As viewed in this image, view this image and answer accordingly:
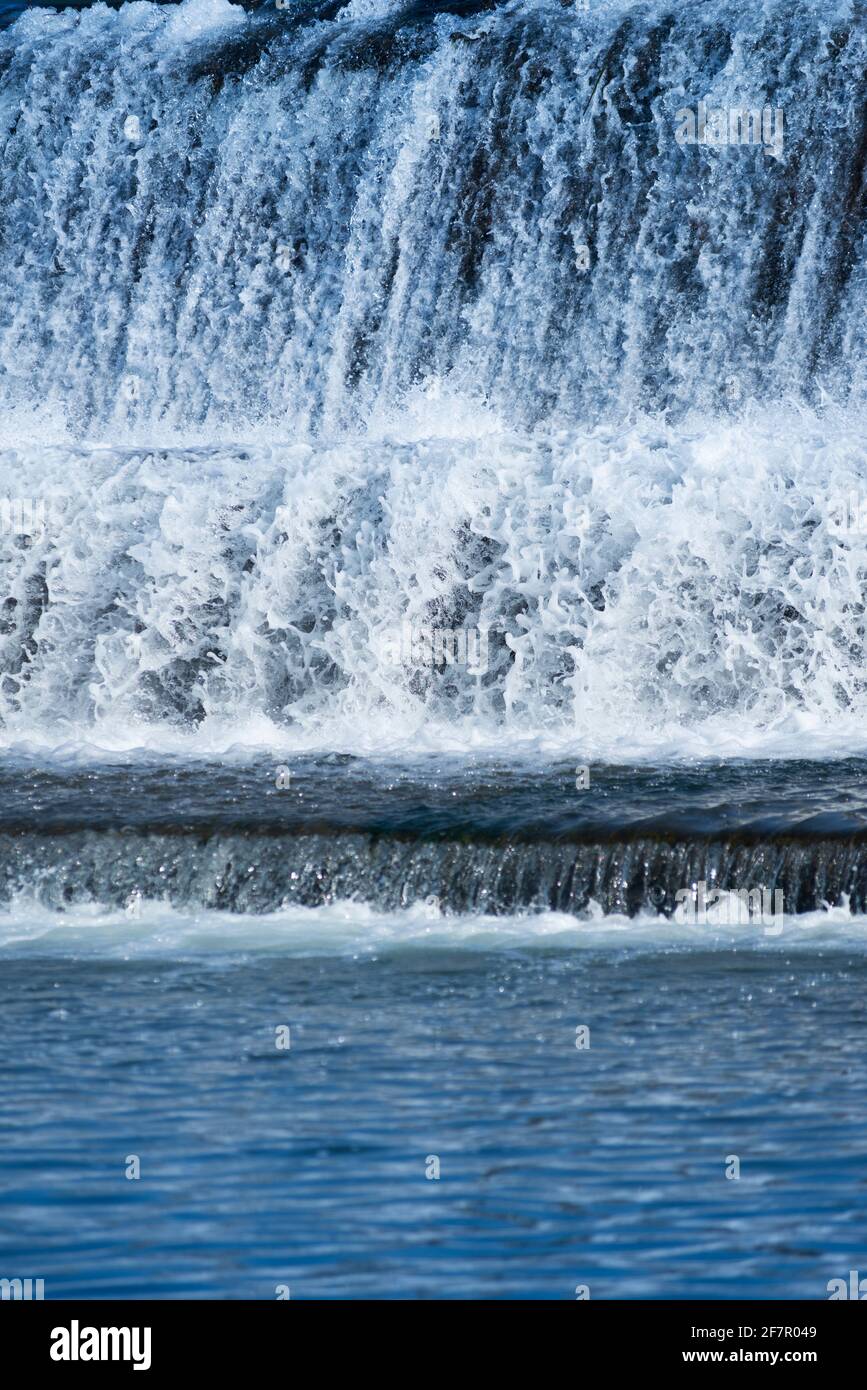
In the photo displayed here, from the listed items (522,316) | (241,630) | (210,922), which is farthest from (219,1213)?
(522,316)

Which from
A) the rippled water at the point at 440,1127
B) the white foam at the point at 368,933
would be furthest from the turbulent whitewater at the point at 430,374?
the rippled water at the point at 440,1127

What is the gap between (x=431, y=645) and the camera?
15.6m

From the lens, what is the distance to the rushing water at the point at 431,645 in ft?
20.5

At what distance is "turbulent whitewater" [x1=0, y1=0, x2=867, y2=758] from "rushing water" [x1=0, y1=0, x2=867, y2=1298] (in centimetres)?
4

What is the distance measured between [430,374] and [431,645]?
5816 mm

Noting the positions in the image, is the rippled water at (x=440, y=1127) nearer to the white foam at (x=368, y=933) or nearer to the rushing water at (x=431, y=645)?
the rushing water at (x=431, y=645)

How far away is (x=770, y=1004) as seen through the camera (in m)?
8.31

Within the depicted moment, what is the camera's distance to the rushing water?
6.25 metres

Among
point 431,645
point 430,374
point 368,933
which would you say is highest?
point 430,374

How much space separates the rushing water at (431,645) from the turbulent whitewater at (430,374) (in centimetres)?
4
